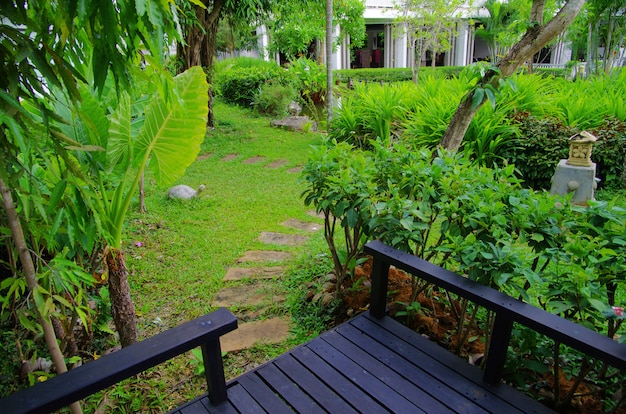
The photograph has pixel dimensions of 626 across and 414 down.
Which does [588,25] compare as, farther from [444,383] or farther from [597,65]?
[444,383]

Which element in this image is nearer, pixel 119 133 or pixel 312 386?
pixel 312 386

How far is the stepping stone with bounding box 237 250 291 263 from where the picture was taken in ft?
12.5

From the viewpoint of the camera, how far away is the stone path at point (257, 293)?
275 centimetres

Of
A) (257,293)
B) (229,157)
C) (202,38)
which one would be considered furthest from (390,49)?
(257,293)

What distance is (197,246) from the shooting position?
160 inches

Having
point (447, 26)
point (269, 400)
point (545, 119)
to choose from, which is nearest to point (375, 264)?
point (269, 400)

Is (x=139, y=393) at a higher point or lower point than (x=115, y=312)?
lower

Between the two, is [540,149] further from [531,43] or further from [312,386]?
[312,386]

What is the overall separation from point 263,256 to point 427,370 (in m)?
2.07

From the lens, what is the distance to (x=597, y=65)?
48.3 feet

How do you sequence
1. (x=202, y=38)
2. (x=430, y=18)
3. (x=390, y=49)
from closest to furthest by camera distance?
(x=202, y=38)
(x=430, y=18)
(x=390, y=49)

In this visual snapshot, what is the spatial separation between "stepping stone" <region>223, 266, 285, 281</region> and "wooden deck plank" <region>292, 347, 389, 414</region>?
50.2 inches

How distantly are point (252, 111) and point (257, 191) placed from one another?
6102mm

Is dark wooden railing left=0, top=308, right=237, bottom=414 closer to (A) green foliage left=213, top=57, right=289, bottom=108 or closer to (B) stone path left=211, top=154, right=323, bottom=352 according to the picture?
(B) stone path left=211, top=154, right=323, bottom=352
